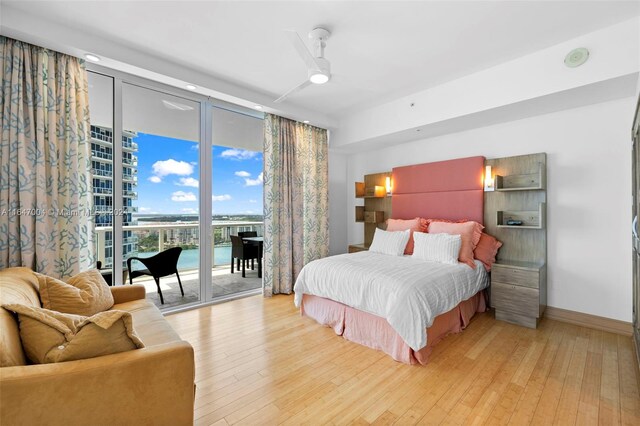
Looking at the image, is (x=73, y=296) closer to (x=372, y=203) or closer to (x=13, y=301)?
(x=13, y=301)

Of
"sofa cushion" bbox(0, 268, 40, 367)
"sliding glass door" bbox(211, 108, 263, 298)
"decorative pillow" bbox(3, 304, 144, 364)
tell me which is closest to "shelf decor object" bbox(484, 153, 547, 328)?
"sliding glass door" bbox(211, 108, 263, 298)

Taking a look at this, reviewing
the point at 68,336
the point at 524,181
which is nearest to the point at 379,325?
the point at 68,336

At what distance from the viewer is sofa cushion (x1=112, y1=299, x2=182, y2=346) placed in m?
1.88

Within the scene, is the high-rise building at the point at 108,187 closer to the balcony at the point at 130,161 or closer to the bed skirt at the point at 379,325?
the balcony at the point at 130,161

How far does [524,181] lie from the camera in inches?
137

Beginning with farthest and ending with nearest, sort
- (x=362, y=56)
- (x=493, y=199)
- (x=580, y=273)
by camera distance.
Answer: (x=493, y=199), (x=580, y=273), (x=362, y=56)

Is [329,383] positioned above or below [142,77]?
below

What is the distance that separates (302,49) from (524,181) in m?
3.10

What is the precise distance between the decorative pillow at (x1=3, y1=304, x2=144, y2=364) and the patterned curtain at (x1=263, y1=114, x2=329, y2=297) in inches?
116

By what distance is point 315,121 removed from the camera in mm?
4652

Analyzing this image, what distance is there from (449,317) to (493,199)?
6.03 ft

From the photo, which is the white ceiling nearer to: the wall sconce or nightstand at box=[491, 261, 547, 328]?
the wall sconce

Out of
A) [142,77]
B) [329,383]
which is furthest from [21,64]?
[329,383]

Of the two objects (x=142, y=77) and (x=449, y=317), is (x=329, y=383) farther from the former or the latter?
(x=142, y=77)
